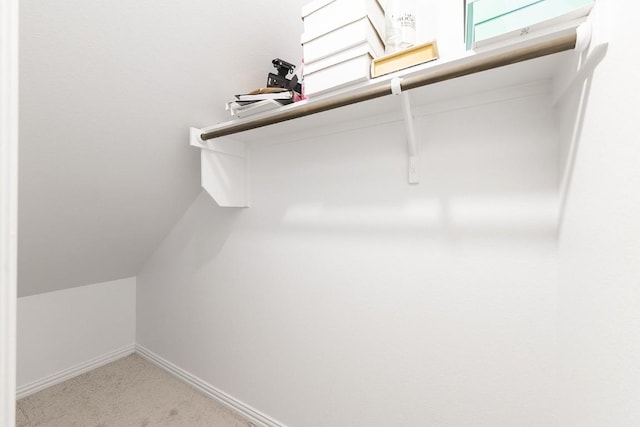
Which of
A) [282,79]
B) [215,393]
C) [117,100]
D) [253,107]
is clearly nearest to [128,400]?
[215,393]

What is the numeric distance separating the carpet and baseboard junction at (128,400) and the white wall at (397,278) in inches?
4.9

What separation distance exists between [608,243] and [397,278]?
638 mm

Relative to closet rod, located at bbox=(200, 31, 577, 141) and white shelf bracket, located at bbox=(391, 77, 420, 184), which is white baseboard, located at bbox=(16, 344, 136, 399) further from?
white shelf bracket, located at bbox=(391, 77, 420, 184)

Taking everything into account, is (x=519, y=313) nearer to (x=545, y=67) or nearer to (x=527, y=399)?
(x=527, y=399)

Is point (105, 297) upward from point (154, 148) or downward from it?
downward

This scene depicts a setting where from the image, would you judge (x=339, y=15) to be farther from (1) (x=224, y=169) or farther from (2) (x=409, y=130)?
(1) (x=224, y=169)

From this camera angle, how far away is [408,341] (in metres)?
1.05

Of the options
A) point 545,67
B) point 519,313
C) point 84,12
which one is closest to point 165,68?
point 84,12

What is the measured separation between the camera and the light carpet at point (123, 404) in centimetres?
152

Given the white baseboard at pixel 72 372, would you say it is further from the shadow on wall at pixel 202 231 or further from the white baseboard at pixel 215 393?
the shadow on wall at pixel 202 231

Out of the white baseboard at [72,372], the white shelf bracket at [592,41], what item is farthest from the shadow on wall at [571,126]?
the white baseboard at [72,372]

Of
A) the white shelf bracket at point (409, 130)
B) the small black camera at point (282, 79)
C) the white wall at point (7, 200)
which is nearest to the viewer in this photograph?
the white wall at point (7, 200)

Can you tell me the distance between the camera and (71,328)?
196cm

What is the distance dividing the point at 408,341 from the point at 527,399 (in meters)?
0.37
